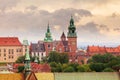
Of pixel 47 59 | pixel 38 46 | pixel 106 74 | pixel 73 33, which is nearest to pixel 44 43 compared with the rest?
pixel 38 46

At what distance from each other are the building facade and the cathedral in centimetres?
400

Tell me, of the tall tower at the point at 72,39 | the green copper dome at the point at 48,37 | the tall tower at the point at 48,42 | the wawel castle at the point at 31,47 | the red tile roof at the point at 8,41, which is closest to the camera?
the tall tower at the point at 72,39

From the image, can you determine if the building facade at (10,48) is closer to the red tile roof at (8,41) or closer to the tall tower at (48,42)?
the red tile roof at (8,41)

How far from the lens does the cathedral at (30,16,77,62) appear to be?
14900 centimetres

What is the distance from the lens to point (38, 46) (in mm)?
157125

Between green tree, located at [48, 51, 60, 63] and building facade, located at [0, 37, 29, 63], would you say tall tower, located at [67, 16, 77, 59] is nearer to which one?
building facade, located at [0, 37, 29, 63]

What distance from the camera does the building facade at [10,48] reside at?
504 feet

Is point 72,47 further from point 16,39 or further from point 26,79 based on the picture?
point 26,79

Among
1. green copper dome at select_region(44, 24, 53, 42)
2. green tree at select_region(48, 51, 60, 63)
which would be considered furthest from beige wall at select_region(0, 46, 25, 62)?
green tree at select_region(48, 51, 60, 63)

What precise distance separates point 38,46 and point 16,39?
8.20 meters

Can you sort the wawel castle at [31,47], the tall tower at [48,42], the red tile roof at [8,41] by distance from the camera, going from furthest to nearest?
the tall tower at [48,42] → the red tile roof at [8,41] → the wawel castle at [31,47]

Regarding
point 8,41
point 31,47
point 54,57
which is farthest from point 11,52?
point 54,57

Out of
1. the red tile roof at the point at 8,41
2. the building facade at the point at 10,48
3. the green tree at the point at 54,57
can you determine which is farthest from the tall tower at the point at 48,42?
the green tree at the point at 54,57

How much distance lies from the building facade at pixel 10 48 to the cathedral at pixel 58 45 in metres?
4.00
